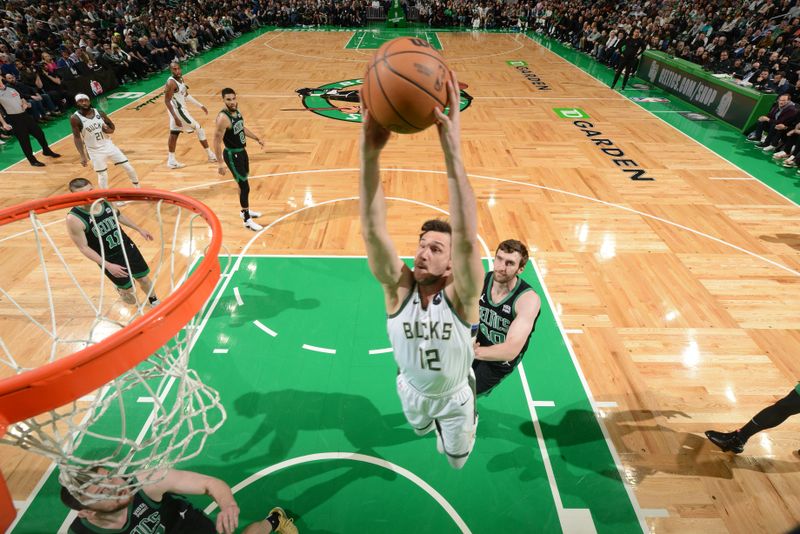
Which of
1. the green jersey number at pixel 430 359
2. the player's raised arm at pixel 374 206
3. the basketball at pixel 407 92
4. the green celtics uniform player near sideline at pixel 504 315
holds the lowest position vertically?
the green celtics uniform player near sideline at pixel 504 315

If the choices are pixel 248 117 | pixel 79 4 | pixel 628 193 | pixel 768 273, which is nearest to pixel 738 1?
pixel 628 193

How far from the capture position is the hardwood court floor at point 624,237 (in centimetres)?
362

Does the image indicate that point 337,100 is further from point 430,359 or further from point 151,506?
point 151,506

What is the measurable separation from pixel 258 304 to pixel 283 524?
8.82ft

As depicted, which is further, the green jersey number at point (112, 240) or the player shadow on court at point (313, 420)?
the green jersey number at point (112, 240)

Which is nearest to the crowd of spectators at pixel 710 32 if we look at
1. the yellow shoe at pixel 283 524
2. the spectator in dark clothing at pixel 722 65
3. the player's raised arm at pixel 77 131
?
the spectator in dark clothing at pixel 722 65

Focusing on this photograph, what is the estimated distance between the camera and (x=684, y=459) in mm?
3623

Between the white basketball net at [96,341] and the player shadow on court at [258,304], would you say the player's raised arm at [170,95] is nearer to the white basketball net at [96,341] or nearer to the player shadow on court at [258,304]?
the white basketball net at [96,341]

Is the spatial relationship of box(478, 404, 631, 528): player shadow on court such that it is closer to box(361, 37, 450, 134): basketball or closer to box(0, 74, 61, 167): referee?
box(361, 37, 450, 134): basketball

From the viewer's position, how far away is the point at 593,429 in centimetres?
380

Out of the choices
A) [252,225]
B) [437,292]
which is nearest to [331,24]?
[252,225]

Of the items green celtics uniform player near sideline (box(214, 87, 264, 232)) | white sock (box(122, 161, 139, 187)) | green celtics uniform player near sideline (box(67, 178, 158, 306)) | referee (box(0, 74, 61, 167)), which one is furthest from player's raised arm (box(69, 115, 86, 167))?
green celtics uniform player near sideline (box(67, 178, 158, 306))

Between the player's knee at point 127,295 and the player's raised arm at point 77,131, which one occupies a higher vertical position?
the player's raised arm at point 77,131

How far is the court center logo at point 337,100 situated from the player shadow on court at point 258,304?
7.00 meters
